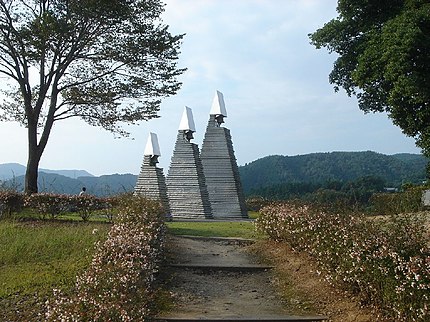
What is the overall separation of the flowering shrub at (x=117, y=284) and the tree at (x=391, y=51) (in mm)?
6857

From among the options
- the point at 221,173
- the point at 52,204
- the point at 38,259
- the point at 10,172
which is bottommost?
Answer: the point at 38,259

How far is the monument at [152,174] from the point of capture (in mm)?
16844

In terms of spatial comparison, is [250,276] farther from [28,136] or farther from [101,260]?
[28,136]

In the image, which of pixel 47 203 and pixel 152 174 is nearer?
pixel 47 203

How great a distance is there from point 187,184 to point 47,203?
5973 millimetres

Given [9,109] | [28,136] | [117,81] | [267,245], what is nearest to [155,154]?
[117,81]

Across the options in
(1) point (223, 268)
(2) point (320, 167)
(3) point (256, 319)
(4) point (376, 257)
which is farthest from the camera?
(2) point (320, 167)

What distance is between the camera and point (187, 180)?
17.9 m

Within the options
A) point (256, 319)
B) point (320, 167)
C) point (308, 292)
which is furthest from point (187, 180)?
point (320, 167)

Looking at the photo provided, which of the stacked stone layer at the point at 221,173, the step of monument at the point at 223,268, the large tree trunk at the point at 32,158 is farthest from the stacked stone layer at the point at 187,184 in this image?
the step of monument at the point at 223,268

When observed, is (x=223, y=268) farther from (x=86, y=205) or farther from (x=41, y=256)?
(x=86, y=205)

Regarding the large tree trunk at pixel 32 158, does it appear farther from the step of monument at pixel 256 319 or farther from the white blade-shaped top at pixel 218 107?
the step of monument at pixel 256 319

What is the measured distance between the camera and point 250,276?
749cm

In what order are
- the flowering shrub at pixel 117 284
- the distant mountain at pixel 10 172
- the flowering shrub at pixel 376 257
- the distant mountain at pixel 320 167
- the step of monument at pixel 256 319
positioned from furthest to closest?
the distant mountain at pixel 320 167
the distant mountain at pixel 10 172
the step of monument at pixel 256 319
the flowering shrub at pixel 376 257
the flowering shrub at pixel 117 284
